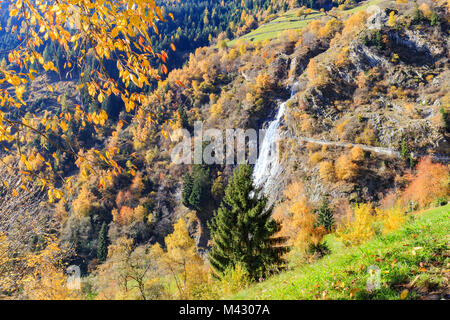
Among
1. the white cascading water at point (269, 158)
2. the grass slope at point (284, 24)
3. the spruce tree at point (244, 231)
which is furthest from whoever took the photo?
the grass slope at point (284, 24)

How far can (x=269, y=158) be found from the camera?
179 ft

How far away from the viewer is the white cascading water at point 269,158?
51934mm

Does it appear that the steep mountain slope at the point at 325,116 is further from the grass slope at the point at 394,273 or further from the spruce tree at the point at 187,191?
the grass slope at the point at 394,273

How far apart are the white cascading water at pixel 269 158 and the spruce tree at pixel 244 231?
29.9 m

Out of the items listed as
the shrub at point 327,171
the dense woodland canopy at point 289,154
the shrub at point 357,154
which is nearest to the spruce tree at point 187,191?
the dense woodland canopy at point 289,154

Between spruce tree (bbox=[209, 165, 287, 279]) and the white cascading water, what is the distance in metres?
29.9

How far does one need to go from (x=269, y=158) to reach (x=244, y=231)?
3811cm

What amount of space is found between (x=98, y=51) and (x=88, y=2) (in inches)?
25.4

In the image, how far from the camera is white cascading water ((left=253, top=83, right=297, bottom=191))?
51.9 m

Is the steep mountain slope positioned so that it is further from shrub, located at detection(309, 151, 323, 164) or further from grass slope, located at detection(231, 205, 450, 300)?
grass slope, located at detection(231, 205, 450, 300)

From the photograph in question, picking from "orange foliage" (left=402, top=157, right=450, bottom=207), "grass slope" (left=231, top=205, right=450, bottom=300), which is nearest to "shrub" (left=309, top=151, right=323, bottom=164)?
"orange foliage" (left=402, top=157, right=450, bottom=207)

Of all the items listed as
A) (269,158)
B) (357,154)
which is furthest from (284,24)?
(357,154)
